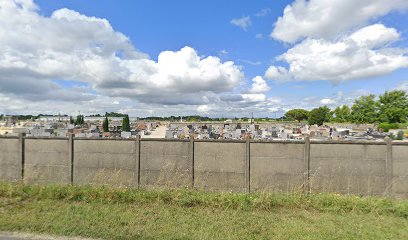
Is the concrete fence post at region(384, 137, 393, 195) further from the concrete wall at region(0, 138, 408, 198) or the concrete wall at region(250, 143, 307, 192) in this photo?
the concrete wall at region(250, 143, 307, 192)

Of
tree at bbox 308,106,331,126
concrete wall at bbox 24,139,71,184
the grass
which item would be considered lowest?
the grass

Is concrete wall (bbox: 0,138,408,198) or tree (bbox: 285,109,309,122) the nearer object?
concrete wall (bbox: 0,138,408,198)

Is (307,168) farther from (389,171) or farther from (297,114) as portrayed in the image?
(297,114)

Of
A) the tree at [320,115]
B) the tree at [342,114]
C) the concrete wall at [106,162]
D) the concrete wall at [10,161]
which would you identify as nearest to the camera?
the concrete wall at [106,162]

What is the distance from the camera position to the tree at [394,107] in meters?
56.4

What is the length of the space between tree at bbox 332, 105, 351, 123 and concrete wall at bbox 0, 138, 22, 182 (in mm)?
77096

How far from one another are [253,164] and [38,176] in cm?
660

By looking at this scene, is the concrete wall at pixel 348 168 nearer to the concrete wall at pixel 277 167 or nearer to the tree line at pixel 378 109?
the concrete wall at pixel 277 167

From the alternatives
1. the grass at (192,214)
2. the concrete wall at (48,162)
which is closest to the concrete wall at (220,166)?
the grass at (192,214)

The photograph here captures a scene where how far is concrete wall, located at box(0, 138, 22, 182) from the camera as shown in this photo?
8.82 metres

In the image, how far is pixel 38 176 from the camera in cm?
872

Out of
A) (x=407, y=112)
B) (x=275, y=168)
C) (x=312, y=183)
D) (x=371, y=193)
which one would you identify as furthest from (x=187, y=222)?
(x=407, y=112)

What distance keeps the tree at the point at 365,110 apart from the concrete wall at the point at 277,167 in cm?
6352

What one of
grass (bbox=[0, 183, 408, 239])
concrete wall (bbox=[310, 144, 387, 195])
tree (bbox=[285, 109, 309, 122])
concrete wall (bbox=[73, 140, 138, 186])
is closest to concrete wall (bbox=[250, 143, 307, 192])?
concrete wall (bbox=[310, 144, 387, 195])
